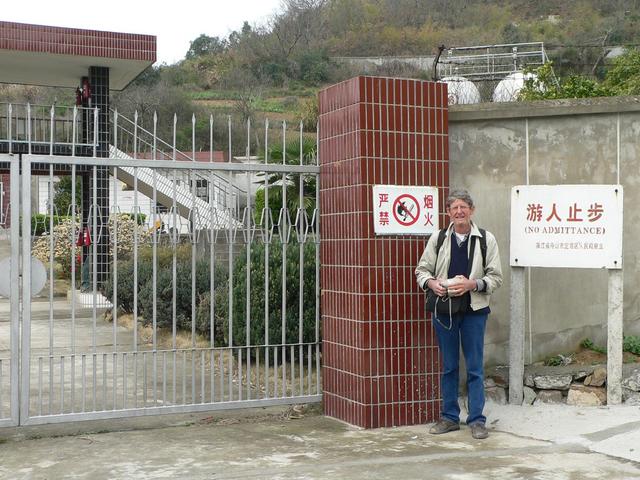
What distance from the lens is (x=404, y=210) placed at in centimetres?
635

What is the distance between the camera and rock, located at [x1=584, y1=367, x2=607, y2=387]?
256 inches

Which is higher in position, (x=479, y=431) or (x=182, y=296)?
(x=182, y=296)

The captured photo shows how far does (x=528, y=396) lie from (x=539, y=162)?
1912 mm

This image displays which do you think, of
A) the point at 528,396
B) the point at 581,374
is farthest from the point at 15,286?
the point at 581,374

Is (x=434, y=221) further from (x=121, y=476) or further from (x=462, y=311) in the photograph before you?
(x=121, y=476)

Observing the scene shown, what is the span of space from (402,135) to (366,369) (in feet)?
5.88

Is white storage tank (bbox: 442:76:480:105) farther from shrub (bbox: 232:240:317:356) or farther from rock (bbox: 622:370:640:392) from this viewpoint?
rock (bbox: 622:370:640:392)

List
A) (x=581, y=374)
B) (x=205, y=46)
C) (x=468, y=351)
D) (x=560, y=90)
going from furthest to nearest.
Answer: (x=205, y=46), (x=560, y=90), (x=581, y=374), (x=468, y=351)

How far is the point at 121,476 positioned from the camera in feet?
16.7

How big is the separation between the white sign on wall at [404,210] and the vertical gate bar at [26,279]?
2.50 m

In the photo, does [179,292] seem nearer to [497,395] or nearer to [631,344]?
[497,395]

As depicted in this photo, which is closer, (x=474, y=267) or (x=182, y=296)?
(x=474, y=267)

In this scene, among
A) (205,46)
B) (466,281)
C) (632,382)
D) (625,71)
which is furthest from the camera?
(205,46)

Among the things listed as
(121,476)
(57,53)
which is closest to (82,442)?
(121,476)
